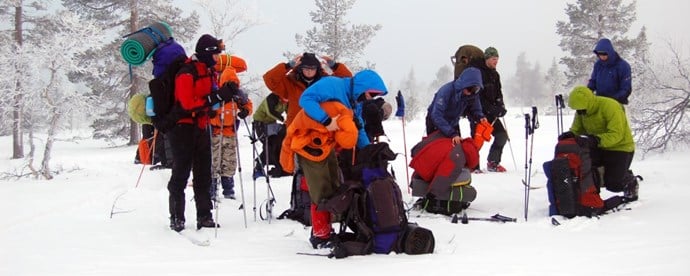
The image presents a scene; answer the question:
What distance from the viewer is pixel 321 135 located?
4555 millimetres

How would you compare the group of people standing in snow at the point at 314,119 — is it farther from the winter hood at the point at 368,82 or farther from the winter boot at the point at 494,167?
the winter boot at the point at 494,167

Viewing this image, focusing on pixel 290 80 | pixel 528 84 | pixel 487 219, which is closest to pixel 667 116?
pixel 487 219

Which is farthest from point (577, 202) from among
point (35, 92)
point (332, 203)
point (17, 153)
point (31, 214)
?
point (17, 153)

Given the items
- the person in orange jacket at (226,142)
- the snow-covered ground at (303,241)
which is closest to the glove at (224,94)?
the snow-covered ground at (303,241)

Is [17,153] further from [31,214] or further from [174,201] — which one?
[174,201]

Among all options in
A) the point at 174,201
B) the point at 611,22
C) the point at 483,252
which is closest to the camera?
the point at 483,252

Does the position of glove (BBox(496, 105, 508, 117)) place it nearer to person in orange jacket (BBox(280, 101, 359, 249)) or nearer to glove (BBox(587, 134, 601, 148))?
glove (BBox(587, 134, 601, 148))

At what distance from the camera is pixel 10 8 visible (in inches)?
888

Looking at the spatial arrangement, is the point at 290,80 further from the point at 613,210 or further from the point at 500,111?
the point at 500,111

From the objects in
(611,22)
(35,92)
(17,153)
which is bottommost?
(17,153)

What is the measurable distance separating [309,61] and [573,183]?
3.17 m

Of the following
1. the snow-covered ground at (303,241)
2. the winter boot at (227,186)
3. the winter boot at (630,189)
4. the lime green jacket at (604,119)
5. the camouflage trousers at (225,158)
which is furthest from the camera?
the winter boot at (227,186)

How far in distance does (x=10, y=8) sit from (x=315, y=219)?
23.9 metres

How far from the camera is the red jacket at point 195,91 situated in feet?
16.7
